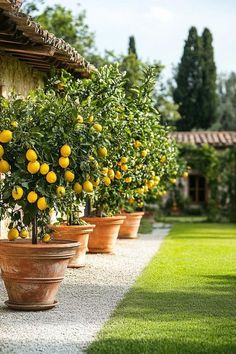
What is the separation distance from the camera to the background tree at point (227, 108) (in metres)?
43.2

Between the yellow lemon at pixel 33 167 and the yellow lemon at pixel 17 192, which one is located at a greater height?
the yellow lemon at pixel 33 167

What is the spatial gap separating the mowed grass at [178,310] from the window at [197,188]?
1543 cm

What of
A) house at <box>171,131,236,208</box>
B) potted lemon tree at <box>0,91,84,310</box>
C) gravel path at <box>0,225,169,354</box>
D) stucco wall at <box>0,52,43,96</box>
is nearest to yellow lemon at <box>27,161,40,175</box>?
potted lemon tree at <box>0,91,84,310</box>

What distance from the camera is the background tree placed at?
43188 millimetres

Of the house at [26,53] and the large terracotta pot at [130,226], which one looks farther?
the large terracotta pot at [130,226]

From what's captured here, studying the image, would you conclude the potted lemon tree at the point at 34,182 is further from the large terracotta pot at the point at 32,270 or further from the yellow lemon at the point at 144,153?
the yellow lemon at the point at 144,153

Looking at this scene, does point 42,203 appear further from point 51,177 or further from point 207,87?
point 207,87

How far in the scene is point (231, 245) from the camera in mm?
16031

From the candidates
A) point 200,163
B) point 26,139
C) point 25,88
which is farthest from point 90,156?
point 200,163

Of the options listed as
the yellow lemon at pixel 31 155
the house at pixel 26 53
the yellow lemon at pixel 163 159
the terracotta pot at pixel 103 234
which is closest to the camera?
the yellow lemon at pixel 31 155

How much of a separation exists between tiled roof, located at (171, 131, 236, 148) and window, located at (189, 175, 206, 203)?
1.30 meters

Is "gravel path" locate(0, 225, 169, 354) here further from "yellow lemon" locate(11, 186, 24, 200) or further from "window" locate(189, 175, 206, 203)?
"window" locate(189, 175, 206, 203)

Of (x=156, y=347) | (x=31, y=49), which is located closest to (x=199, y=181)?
(x=31, y=49)

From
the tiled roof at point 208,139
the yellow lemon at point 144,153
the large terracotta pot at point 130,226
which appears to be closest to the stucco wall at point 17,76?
the yellow lemon at point 144,153
